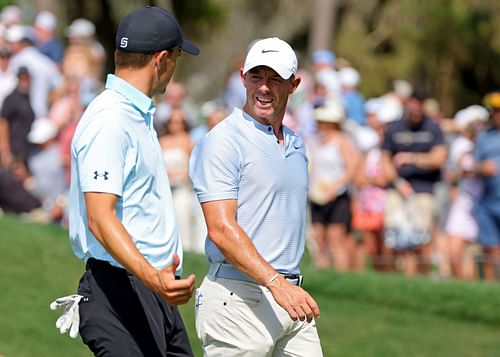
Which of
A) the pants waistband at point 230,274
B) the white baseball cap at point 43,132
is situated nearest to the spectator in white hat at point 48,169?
the white baseball cap at point 43,132

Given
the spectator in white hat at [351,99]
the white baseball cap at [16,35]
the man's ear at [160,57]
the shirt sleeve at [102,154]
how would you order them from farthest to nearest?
the white baseball cap at [16,35], the spectator in white hat at [351,99], the man's ear at [160,57], the shirt sleeve at [102,154]

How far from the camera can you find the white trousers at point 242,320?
5543mm

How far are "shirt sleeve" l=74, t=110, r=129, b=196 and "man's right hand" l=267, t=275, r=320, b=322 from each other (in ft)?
2.70

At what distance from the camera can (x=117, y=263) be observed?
5121mm

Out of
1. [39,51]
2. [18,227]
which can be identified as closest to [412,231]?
[18,227]

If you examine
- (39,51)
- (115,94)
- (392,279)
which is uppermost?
(39,51)

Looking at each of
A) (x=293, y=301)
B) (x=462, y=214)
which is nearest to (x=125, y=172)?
(x=293, y=301)

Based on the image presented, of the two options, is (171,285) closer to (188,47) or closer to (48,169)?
(188,47)

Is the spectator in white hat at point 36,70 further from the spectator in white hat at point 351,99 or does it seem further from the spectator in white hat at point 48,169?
the spectator in white hat at point 351,99

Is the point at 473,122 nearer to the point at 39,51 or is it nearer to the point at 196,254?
the point at 196,254

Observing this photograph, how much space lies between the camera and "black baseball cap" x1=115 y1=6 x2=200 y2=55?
5.16m

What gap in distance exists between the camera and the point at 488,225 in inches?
497

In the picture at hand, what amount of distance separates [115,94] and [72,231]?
0.61 meters

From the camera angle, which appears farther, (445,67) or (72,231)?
(445,67)
